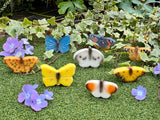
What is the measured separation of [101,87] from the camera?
1.21 m

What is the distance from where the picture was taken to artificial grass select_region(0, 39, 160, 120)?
113cm

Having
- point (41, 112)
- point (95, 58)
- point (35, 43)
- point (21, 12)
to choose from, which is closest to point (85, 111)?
point (41, 112)

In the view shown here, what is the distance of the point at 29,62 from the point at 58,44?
0.34 m

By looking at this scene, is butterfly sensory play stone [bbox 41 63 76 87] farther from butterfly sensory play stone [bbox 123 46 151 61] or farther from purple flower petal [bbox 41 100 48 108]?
butterfly sensory play stone [bbox 123 46 151 61]

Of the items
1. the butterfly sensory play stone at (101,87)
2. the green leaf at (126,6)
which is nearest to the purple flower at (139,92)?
the butterfly sensory play stone at (101,87)

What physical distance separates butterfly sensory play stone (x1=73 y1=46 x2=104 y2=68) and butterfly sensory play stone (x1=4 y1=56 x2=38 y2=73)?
0.25 m

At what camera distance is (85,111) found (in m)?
1.16

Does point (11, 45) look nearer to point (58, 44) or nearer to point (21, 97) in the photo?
point (58, 44)

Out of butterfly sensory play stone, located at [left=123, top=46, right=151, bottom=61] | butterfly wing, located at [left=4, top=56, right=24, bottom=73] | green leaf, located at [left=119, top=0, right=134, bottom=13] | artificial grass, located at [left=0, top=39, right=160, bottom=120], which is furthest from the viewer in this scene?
green leaf, located at [left=119, top=0, right=134, bottom=13]

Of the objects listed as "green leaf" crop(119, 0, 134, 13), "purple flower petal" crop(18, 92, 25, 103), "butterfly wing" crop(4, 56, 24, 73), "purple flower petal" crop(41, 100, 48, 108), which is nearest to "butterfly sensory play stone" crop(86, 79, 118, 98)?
"purple flower petal" crop(41, 100, 48, 108)

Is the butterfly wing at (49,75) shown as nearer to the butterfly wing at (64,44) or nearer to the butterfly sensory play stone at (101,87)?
the butterfly sensory play stone at (101,87)

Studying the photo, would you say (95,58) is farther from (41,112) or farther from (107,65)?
(41,112)

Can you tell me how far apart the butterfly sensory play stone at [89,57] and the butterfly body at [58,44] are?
0.71 feet

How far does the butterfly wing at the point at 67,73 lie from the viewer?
1249 mm
